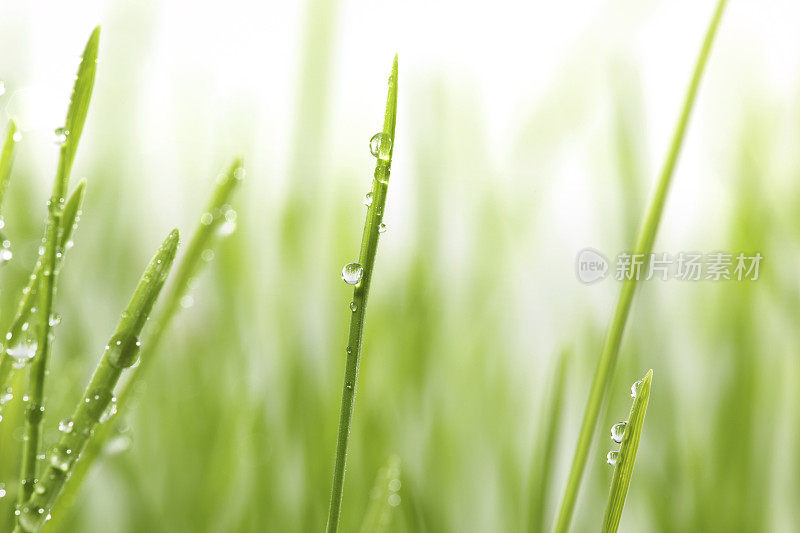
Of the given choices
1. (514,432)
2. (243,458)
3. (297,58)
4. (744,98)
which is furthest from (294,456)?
(744,98)

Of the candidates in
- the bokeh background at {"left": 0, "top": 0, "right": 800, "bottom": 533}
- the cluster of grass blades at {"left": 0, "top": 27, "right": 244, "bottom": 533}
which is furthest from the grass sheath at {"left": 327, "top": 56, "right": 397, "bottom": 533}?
the bokeh background at {"left": 0, "top": 0, "right": 800, "bottom": 533}

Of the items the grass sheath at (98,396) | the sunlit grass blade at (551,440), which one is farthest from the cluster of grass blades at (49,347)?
the sunlit grass blade at (551,440)

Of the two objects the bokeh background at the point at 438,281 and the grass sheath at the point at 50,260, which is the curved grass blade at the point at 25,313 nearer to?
the grass sheath at the point at 50,260

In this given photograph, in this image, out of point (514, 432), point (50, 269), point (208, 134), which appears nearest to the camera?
point (50, 269)

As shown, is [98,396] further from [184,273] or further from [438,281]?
[438,281]

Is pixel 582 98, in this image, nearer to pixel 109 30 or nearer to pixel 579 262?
pixel 579 262

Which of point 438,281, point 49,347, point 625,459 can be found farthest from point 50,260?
point 438,281
